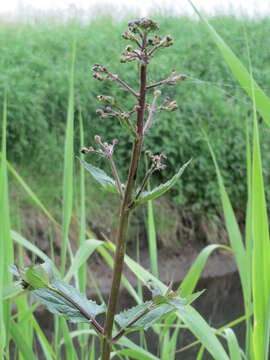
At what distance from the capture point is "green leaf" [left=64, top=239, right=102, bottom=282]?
1179 mm

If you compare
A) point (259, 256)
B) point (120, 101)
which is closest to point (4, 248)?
point (259, 256)

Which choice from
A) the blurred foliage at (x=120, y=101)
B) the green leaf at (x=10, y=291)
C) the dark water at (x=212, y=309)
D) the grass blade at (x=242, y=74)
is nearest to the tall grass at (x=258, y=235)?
the grass blade at (x=242, y=74)

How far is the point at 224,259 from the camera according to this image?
14.2 ft

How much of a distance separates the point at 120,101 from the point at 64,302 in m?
3.52

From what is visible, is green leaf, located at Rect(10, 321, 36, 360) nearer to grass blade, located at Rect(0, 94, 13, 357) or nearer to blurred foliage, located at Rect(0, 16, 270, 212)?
grass blade, located at Rect(0, 94, 13, 357)

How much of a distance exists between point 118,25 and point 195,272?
14.3 ft

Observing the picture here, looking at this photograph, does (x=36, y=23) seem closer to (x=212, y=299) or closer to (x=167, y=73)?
(x=167, y=73)

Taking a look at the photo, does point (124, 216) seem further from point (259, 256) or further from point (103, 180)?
point (259, 256)

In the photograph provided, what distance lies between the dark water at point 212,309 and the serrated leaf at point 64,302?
205 cm

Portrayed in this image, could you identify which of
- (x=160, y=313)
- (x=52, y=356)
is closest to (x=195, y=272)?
(x=52, y=356)

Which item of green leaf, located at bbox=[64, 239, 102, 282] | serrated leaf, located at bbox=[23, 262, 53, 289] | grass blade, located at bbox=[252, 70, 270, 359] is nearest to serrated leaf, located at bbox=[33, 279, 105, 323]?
serrated leaf, located at bbox=[23, 262, 53, 289]

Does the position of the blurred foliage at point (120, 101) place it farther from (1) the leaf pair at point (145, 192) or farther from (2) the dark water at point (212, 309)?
(1) the leaf pair at point (145, 192)

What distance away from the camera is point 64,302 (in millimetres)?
670

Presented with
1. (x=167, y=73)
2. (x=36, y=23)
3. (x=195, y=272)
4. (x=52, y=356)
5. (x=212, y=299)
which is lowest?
(x=212, y=299)
